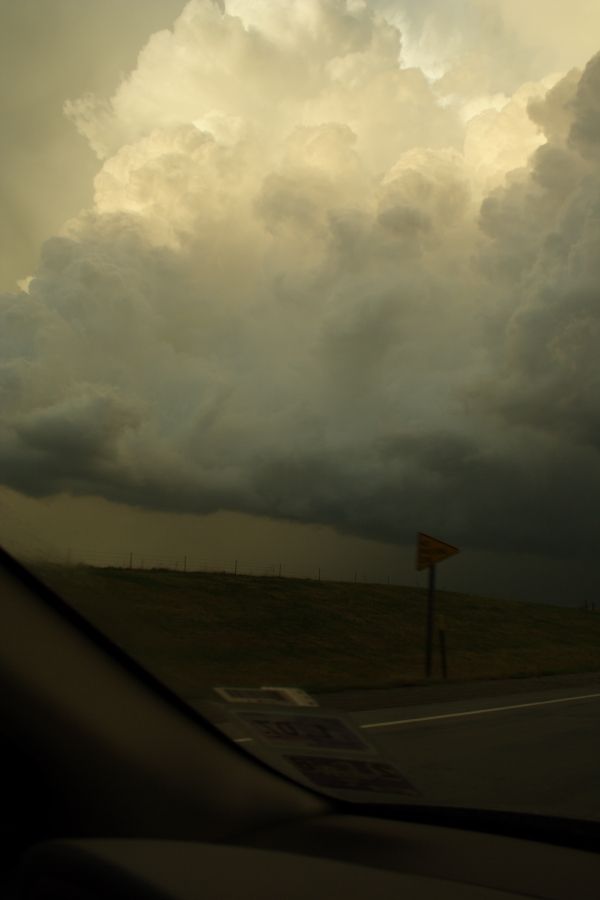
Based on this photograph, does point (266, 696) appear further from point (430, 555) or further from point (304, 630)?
point (304, 630)

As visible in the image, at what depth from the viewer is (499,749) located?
8.57 metres

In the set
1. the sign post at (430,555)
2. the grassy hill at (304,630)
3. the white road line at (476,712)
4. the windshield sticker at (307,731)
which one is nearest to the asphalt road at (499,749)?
the white road line at (476,712)

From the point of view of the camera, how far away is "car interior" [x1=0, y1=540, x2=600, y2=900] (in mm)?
1966

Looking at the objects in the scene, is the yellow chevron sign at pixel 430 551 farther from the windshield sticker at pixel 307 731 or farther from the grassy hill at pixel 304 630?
the windshield sticker at pixel 307 731

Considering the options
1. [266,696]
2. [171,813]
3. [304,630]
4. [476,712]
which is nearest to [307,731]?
[266,696]

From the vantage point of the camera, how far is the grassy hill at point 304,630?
2.63 meters

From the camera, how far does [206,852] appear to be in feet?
6.66

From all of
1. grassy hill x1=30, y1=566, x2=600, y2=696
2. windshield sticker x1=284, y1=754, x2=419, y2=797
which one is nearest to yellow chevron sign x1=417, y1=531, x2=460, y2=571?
grassy hill x1=30, y1=566, x2=600, y2=696

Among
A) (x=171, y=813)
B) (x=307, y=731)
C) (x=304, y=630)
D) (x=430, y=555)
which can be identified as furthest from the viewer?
(x=304, y=630)

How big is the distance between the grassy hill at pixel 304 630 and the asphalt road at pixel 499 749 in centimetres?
88

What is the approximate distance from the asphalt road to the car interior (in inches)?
12.3

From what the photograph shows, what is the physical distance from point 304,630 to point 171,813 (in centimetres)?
3001

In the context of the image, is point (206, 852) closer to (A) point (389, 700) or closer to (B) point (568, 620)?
(A) point (389, 700)

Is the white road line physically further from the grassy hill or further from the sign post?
the sign post
